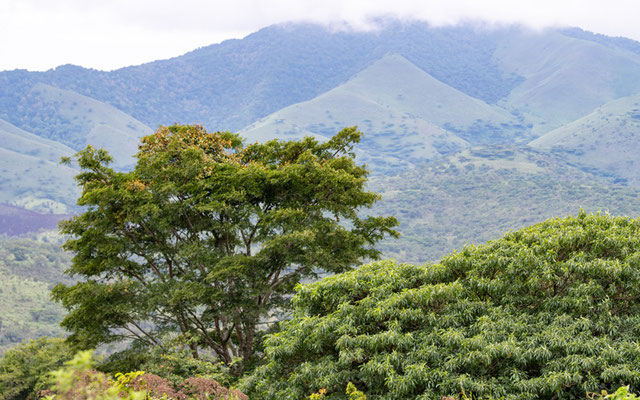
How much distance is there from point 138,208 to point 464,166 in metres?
193

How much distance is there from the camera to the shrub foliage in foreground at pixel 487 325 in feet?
24.9

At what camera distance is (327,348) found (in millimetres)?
9727

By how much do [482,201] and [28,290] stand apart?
12913 cm

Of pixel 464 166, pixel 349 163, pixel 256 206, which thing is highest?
pixel 349 163

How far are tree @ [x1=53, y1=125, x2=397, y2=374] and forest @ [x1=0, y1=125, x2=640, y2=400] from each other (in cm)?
7

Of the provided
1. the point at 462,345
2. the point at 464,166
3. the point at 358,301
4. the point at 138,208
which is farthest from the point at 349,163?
the point at 464,166

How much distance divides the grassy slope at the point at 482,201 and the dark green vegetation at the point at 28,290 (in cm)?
7893

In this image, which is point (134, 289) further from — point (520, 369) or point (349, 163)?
point (520, 369)

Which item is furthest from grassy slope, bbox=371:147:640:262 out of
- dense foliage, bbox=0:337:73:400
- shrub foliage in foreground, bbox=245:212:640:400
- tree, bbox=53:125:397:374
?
shrub foliage in foreground, bbox=245:212:640:400

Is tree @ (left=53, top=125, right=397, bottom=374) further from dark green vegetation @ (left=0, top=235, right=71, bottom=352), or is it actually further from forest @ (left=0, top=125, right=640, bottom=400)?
dark green vegetation @ (left=0, top=235, right=71, bottom=352)

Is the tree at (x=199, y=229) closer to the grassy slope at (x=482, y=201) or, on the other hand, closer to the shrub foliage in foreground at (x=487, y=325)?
the shrub foliage in foreground at (x=487, y=325)

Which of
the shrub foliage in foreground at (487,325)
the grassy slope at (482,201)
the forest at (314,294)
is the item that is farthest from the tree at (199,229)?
the grassy slope at (482,201)

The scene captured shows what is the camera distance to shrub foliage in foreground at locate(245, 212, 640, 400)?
24.9 feet

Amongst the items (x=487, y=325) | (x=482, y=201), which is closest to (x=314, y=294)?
(x=487, y=325)
